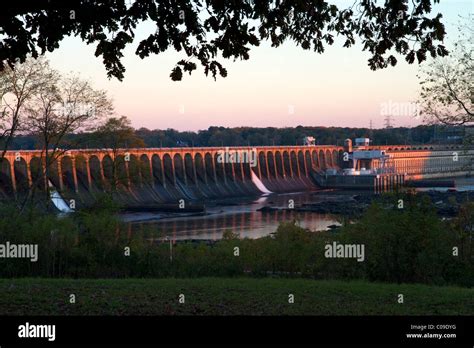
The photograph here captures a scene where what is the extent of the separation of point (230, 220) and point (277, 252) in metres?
34.5

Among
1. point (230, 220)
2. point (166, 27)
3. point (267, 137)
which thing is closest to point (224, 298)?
point (166, 27)

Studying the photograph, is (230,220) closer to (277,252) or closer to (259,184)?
(259,184)

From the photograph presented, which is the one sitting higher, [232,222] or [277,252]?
[277,252]

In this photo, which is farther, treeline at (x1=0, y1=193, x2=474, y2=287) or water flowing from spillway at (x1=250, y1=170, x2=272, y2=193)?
water flowing from spillway at (x1=250, y1=170, x2=272, y2=193)

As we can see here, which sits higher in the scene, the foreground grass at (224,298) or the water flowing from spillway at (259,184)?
the foreground grass at (224,298)

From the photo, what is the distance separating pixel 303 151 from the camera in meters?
98.3

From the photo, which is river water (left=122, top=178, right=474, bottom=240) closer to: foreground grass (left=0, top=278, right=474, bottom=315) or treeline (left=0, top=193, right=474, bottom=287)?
treeline (left=0, top=193, right=474, bottom=287)

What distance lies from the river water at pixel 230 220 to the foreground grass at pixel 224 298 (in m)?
24.5

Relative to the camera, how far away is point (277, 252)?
61.6 feet

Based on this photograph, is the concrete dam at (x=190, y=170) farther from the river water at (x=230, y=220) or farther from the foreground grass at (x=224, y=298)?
the foreground grass at (x=224, y=298)

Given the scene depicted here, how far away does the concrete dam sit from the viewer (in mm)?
44625

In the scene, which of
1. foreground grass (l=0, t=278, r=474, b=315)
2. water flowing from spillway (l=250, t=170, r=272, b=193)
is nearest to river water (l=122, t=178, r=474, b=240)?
water flowing from spillway (l=250, t=170, r=272, b=193)

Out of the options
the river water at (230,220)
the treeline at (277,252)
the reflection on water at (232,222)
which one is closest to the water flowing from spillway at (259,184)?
the river water at (230,220)

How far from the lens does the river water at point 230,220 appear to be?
147 ft
